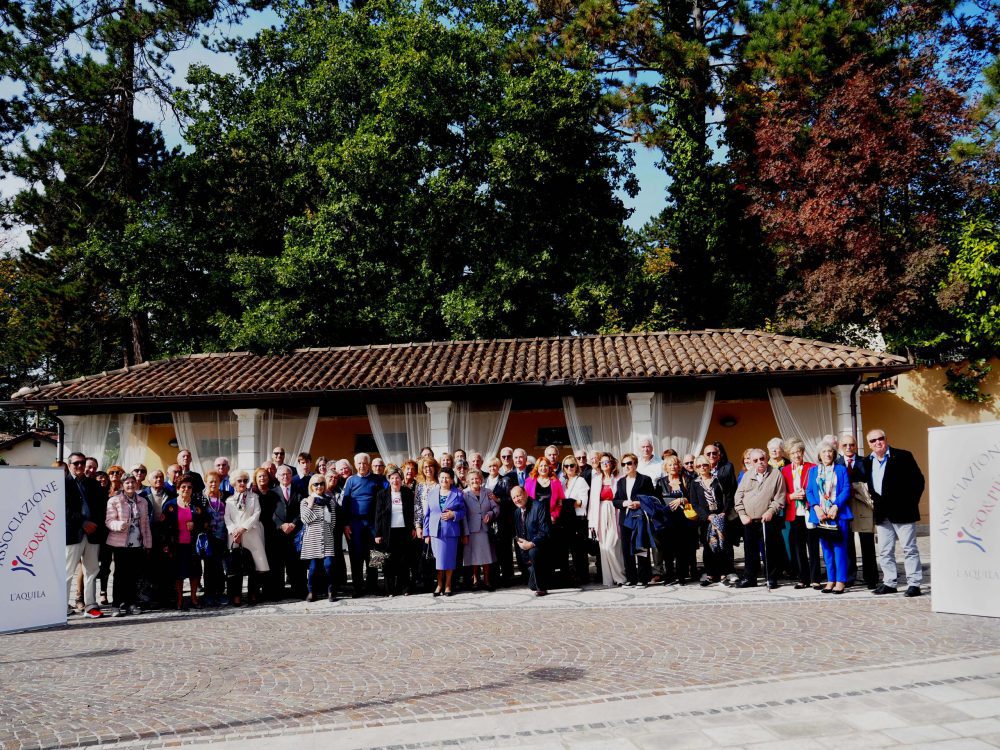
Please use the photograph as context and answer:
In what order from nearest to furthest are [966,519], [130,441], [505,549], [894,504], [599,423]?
1. [966,519]
2. [894,504]
3. [505,549]
4. [599,423]
5. [130,441]

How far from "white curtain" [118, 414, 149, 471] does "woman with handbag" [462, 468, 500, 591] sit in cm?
942

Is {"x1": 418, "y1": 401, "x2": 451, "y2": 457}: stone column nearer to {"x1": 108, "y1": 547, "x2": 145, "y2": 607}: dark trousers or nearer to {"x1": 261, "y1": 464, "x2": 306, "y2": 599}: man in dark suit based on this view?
{"x1": 261, "y1": 464, "x2": 306, "y2": 599}: man in dark suit

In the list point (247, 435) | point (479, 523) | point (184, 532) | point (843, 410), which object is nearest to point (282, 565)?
point (184, 532)

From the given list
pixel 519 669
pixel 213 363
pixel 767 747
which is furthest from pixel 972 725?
pixel 213 363

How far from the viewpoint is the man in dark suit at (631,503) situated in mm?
10422

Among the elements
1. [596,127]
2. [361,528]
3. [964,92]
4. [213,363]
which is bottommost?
[361,528]

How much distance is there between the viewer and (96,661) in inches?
283

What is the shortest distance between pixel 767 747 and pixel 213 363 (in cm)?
1659

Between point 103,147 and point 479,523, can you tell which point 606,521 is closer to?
point 479,523

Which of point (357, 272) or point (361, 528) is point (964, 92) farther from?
point (361, 528)

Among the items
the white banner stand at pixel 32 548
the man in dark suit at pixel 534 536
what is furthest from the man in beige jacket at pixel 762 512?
the white banner stand at pixel 32 548

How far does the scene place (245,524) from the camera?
33.5ft

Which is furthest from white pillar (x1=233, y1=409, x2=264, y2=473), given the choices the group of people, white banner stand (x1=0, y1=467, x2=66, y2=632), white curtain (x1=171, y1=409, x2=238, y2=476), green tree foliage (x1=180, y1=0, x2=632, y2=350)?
white banner stand (x1=0, y1=467, x2=66, y2=632)

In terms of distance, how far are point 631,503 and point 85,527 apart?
6595 millimetres
